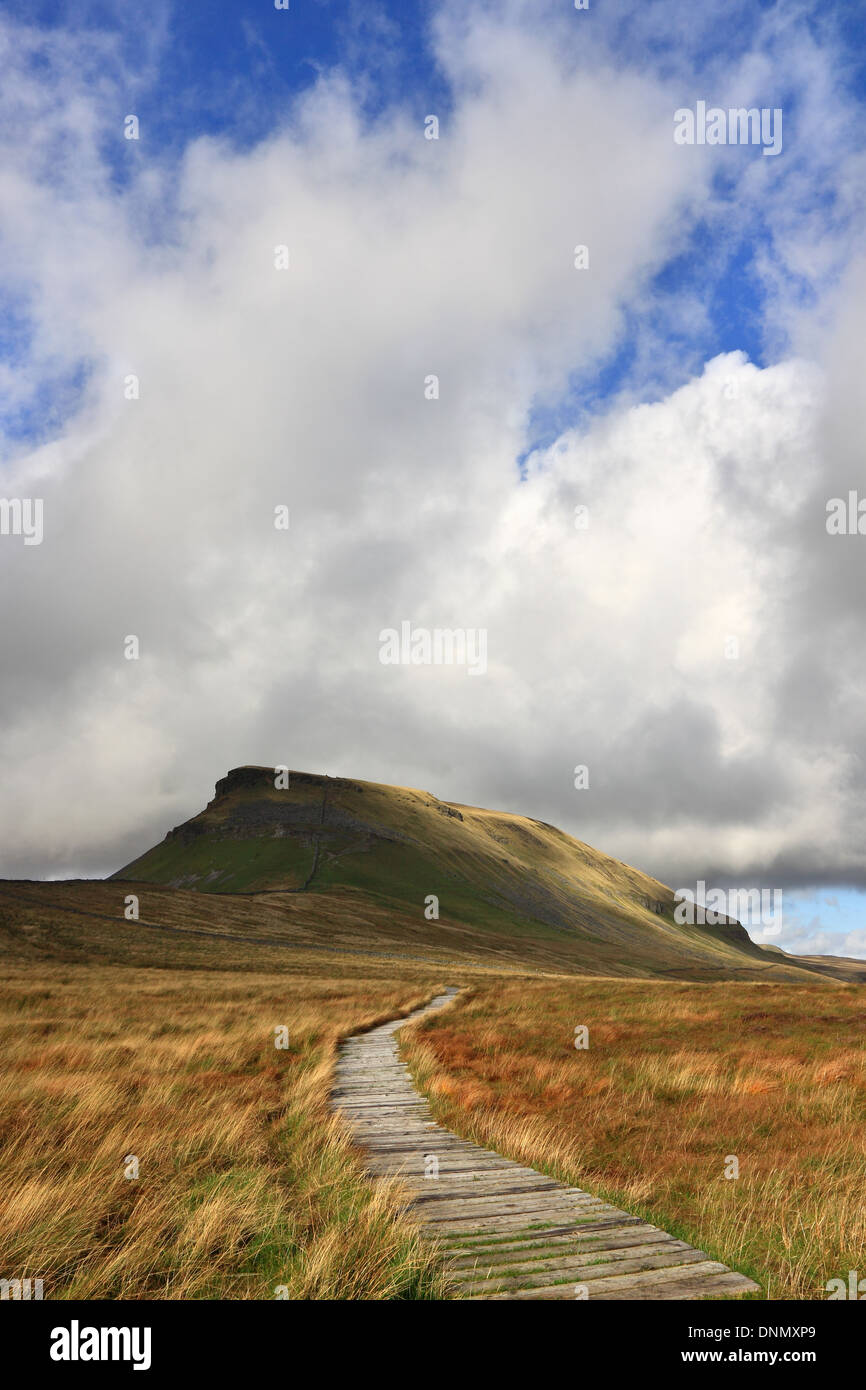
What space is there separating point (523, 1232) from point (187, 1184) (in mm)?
3159

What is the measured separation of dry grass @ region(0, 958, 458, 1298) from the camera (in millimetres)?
4812

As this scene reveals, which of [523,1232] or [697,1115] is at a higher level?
[523,1232]

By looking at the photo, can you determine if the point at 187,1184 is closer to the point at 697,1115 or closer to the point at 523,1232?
the point at 523,1232

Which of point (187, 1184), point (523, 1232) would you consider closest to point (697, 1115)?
point (523, 1232)

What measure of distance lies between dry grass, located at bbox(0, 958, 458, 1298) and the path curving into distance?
51 centimetres

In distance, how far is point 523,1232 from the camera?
616 centimetres

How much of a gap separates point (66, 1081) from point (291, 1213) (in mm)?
6644

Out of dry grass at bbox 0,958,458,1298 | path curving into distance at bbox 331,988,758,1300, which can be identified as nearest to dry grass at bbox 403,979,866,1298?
path curving into distance at bbox 331,988,758,1300

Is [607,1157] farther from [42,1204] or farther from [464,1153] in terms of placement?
[42,1204]

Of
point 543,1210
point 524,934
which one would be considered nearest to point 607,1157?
point 543,1210

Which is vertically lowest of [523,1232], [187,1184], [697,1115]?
[697,1115]

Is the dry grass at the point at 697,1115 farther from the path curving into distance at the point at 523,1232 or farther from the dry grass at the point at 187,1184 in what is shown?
the dry grass at the point at 187,1184

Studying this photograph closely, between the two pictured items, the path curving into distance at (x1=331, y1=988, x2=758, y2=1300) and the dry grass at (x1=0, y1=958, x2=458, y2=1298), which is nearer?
the dry grass at (x1=0, y1=958, x2=458, y2=1298)

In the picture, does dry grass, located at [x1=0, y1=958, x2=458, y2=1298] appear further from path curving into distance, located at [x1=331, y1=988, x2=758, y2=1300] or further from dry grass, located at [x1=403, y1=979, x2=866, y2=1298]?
dry grass, located at [x1=403, y1=979, x2=866, y2=1298]
